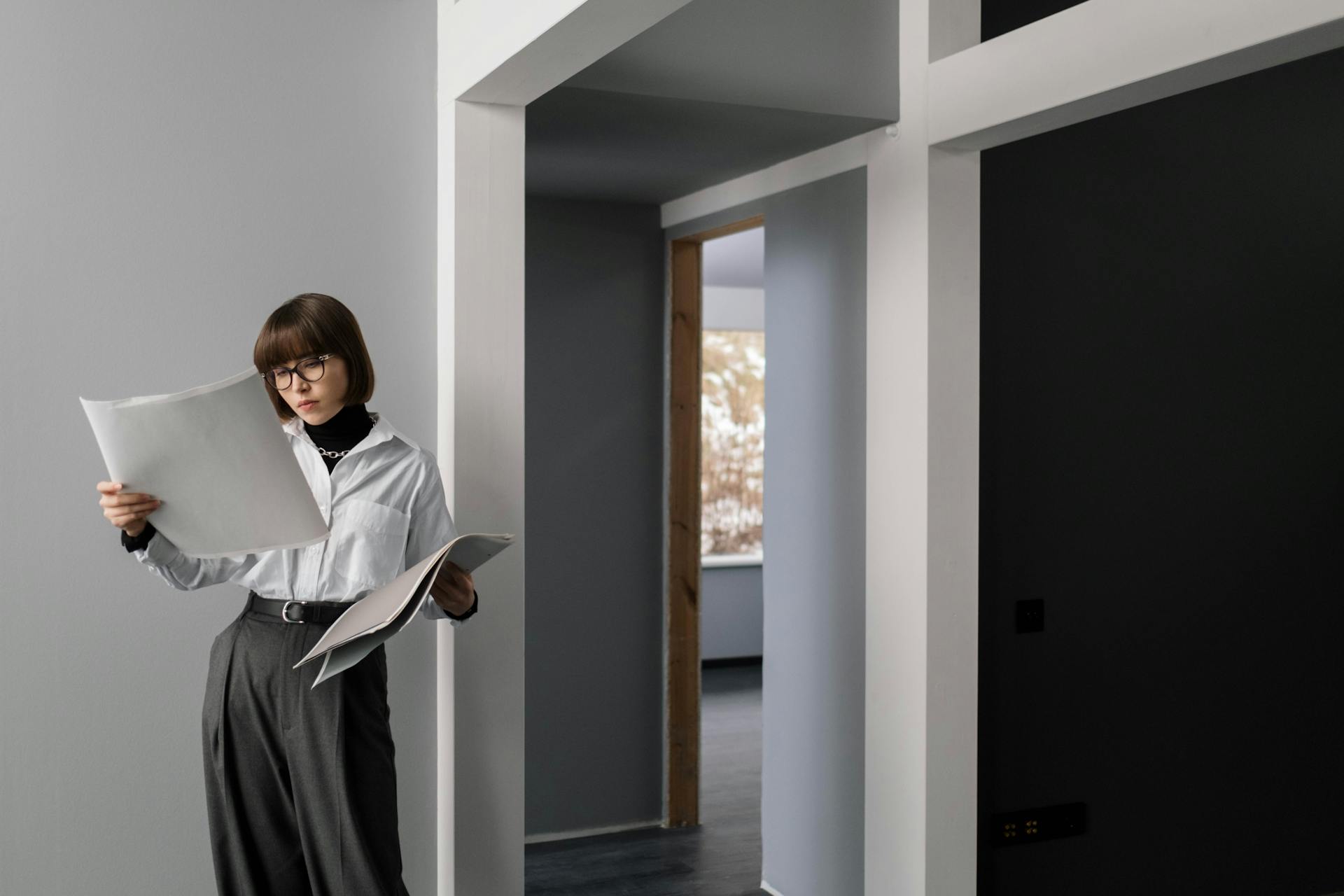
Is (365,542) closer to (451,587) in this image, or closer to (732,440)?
(451,587)

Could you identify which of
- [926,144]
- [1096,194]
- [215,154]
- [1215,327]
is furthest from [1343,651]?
[215,154]

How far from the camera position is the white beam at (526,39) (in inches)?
81.3

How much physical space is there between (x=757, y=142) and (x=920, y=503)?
1237 millimetres

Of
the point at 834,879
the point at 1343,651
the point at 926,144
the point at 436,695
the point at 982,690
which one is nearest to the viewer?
the point at 436,695

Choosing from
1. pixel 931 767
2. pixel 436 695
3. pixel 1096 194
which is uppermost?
pixel 1096 194

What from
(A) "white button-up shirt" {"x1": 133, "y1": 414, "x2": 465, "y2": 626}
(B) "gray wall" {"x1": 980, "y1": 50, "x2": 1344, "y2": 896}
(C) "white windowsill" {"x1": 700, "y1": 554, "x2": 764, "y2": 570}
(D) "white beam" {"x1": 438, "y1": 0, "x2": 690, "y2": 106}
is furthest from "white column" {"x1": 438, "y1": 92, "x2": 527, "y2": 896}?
(C) "white windowsill" {"x1": 700, "y1": 554, "x2": 764, "y2": 570}

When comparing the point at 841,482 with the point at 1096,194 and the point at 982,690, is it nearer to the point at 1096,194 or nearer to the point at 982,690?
the point at 982,690

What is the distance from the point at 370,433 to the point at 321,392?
0.11 m

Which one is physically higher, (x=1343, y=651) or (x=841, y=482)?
(x=841, y=482)

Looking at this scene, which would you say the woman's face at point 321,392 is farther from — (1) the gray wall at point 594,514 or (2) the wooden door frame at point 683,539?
(2) the wooden door frame at point 683,539

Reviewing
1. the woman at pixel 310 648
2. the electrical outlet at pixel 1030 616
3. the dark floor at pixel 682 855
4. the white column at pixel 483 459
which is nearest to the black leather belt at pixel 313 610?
the woman at pixel 310 648

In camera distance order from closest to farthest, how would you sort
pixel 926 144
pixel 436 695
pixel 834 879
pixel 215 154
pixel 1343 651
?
1. pixel 215 154
2. pixel 436 695
3. pixel 926 144
4. pixel 834 879
5. pixel 1343 651

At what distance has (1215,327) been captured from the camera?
385 cm

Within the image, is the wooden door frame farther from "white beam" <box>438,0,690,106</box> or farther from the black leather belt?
the black leather belt
